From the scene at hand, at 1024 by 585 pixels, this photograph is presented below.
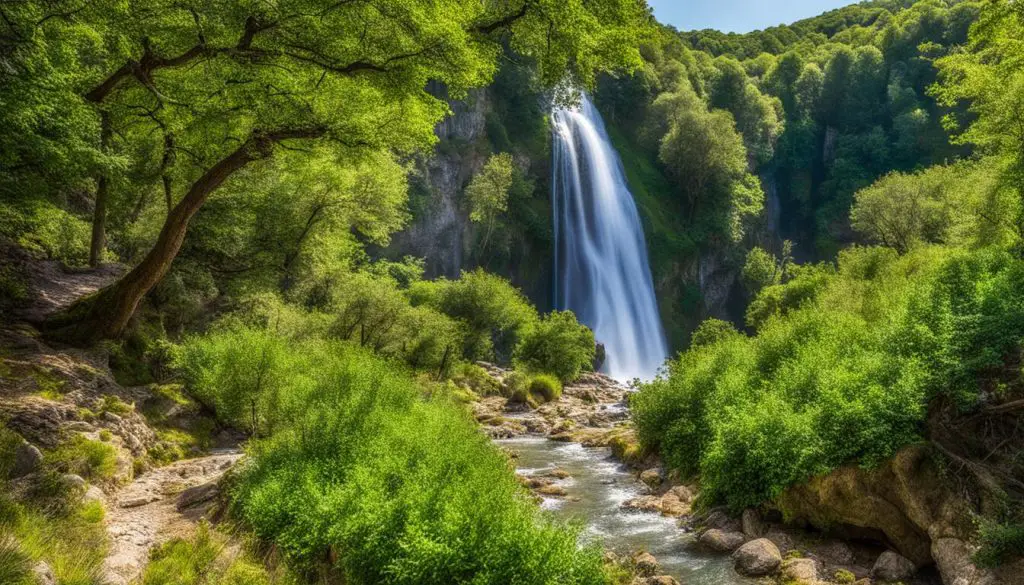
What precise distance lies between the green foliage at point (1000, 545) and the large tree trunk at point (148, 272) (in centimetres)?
1457

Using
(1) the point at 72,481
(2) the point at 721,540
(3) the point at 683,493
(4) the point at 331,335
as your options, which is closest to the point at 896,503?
(2) the point at 721,540

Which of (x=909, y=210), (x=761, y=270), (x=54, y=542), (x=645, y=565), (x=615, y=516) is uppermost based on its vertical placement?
(x=909, y=210)

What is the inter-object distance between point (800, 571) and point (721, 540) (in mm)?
1913

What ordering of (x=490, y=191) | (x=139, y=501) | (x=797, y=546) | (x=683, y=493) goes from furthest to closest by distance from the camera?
(x=490, y=191)
(x=683, y=493)
(x=797, y=546)
(x=139, y=501)

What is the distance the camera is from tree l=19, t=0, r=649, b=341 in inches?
384

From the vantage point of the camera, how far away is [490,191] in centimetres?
5312

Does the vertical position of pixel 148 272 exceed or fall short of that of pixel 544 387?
it exceeds it

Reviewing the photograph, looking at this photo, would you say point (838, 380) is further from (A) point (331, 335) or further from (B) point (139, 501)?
(A) point (331, 335)

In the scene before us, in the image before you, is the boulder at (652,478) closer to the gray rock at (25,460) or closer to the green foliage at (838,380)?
the green foliage at (838,380)

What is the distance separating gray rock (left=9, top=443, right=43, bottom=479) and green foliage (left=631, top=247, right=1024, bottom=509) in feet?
45.6

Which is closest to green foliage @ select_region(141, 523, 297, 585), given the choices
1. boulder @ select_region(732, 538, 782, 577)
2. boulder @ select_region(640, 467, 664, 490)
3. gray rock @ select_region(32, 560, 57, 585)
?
gray rock @ select_region(32, 560, 57, 585)

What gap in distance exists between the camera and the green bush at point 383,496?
8.19 meters

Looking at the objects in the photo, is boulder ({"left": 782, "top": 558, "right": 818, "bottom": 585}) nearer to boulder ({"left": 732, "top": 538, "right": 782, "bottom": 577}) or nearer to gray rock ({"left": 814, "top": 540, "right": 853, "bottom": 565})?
boulder ({"left": 732, "top": 538, "right": 782, "bottom": 577})

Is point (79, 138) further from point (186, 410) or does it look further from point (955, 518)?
point (955, 518)
